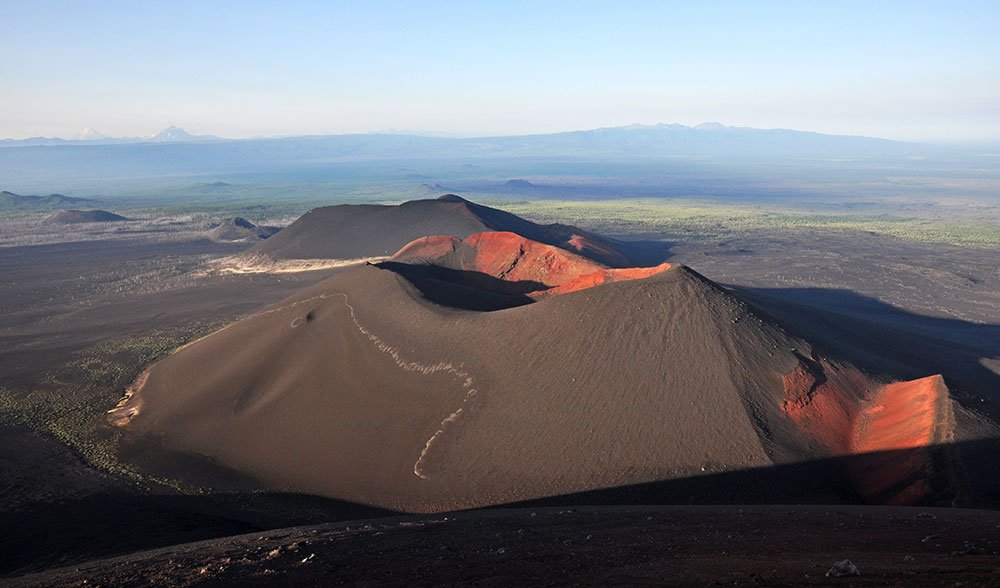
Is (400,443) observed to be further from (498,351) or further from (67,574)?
(67,574)

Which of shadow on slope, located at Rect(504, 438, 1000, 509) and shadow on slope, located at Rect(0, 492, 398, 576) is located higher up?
shadow on slope, located at Rect(504, 438, 1000, 509)

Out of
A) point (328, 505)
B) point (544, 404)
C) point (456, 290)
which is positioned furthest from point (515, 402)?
point (456, 290)

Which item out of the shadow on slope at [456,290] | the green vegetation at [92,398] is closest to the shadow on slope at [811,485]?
the green vegetation at [92,398]

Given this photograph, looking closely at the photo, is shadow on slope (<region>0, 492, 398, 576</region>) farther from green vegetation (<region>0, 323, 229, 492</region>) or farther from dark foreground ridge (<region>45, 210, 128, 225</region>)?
dark foreground ridge (<region>45, 210, 128, 225</region>)

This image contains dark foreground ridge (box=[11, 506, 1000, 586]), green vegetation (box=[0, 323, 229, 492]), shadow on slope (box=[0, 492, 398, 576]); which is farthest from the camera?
green vegetation (box=[0, 323, 229, 492])

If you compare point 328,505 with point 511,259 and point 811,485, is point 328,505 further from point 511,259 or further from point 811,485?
point 511,259

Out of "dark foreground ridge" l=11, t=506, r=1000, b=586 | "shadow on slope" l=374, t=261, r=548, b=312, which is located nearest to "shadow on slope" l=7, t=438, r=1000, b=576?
"dark foreground ridge" l=11, t=506, r=1000, b=586
